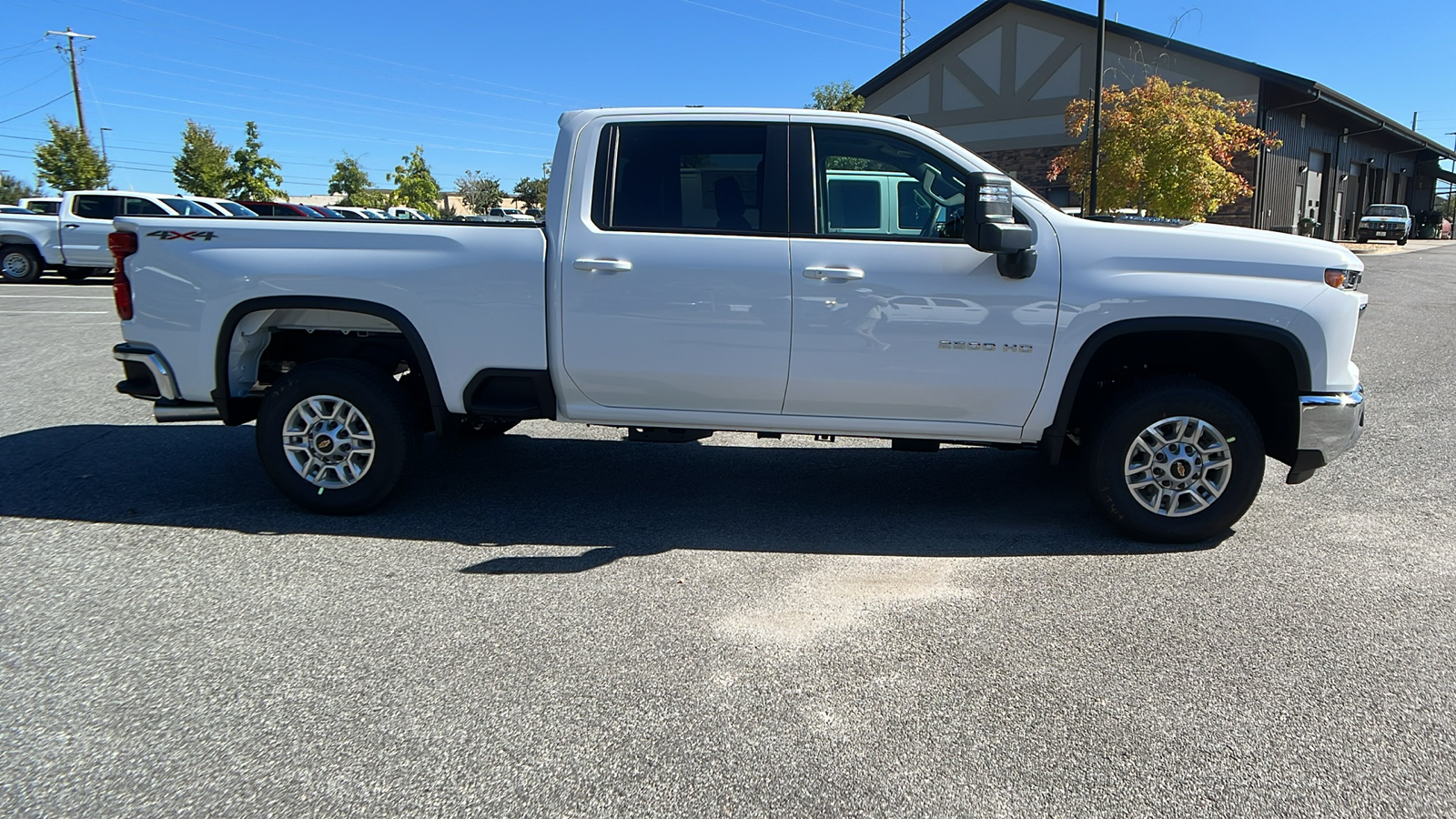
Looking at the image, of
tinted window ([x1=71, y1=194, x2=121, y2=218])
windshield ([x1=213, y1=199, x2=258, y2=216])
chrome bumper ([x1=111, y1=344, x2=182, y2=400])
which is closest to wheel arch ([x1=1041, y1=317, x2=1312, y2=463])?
chrome bumper ([x1=111, y1=344, x2=182, y2=400])

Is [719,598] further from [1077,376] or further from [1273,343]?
[1273,343]

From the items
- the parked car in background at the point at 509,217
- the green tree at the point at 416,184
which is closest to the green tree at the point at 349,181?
the green tree at the point at 416,184

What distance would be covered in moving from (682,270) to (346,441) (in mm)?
2009

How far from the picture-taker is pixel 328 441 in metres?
5.02

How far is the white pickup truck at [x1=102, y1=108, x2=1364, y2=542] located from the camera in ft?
14.9

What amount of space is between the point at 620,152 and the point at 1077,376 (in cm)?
255

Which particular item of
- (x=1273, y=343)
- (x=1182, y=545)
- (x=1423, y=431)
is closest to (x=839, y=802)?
(x=1182, y=545)

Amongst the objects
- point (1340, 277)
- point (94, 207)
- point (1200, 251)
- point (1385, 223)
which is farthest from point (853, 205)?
point (1385, 223)

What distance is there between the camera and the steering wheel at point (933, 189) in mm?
4734

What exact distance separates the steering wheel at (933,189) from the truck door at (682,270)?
0.70m

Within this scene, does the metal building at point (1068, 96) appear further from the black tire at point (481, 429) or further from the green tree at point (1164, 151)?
the black tire at point (481, 429)

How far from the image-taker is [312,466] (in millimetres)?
5047

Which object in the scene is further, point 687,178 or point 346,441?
point 346,441

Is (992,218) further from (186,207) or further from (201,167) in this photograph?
(201,167)
